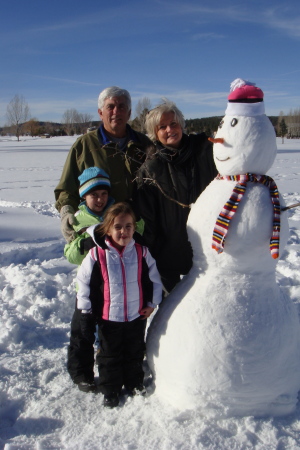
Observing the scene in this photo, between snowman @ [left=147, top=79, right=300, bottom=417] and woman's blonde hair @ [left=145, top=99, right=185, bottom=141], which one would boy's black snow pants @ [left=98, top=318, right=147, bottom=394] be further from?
woman's blonde hair @ [left=145, top=99, right=185, bottom=141]

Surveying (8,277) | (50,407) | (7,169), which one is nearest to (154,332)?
(50,407)

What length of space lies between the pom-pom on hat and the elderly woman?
0.52 meters

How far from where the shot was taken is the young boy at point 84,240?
2414mm

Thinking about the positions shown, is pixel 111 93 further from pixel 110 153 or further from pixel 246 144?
pixel 246 144

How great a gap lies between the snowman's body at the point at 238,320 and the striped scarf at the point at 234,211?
0.03 meters

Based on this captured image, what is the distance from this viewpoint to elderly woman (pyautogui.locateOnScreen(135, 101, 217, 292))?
2.46 metres

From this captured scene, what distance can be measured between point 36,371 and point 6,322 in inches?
25.5

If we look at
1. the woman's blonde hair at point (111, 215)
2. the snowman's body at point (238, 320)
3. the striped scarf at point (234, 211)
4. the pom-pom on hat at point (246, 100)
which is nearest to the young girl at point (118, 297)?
the woman's blonde hair at point (111, 215)

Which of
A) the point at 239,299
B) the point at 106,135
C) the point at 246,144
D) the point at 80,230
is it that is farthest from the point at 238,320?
the point at 106,135

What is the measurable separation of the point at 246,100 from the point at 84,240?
1.17 meters

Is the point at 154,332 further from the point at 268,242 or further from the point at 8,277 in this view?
the point at 8,277

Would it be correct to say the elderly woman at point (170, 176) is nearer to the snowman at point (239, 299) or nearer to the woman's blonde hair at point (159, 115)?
the woman's blonde hair at point (159, 115)

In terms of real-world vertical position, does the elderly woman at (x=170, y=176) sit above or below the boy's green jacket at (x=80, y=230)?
above

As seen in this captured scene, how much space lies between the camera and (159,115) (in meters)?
2.46
